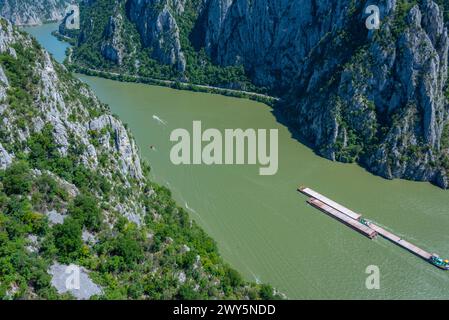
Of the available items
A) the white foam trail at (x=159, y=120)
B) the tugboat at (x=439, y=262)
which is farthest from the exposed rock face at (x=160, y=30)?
the tugboat at (x=439, y=262)

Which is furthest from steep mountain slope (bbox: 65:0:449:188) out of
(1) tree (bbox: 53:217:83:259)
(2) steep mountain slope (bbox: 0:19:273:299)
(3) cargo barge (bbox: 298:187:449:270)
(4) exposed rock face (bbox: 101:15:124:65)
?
(1) tree (bbox: 53:217:83:259)

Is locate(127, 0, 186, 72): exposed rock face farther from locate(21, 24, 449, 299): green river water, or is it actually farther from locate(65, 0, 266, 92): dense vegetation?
locate(21, 24, 449, 299): green river water

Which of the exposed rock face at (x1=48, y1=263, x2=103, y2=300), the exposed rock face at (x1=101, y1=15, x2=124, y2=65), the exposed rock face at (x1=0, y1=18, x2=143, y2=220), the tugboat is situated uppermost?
the exposed rock face at (x1=101, y1=15, x2=124, y2=65)

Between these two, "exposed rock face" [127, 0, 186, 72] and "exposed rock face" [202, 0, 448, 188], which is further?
"exposed rock face" [127, 0, 186, 72]

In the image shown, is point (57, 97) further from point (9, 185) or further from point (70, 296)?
point (70, 296)

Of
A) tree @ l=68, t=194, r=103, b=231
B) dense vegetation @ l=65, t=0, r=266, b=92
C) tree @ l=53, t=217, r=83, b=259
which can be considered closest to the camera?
tree @ l=53, t=217, r=83, b=259

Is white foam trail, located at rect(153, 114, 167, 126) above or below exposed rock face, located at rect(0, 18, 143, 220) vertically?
below
